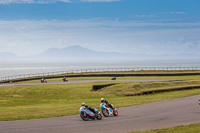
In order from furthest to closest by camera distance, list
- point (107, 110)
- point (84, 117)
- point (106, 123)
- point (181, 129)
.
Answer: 1. point (107, 110)
2. point (84, 117)
3. point (106, 123)
4. point (181, 129)

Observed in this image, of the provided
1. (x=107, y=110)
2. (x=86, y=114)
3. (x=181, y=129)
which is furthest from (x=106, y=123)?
(x=181, y=129)

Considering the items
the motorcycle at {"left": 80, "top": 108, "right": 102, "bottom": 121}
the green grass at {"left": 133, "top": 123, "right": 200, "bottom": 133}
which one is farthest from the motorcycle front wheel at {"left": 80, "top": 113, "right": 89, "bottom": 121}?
the green grass at {"left": 133, "top": 123, "right": 200, "bottom": 133}

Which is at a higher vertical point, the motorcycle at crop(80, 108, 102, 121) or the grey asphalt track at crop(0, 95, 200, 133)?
the motorcycle at crop(80, 108, 102, 121)

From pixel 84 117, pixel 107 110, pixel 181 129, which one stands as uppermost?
pixel 107 110

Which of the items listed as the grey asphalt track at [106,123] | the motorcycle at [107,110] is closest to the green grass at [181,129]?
the grey asphalt track at [106,123]

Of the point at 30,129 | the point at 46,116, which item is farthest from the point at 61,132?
the point at 46,116

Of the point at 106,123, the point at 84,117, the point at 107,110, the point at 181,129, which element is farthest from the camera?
the point at 107,110

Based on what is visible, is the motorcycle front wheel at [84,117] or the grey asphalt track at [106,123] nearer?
the grey asphalt track at [106,123]

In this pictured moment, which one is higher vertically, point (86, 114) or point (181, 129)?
point (86, 114)

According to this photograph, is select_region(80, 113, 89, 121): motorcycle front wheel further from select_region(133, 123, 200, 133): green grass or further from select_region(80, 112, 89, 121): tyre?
select_region(133, 123, 200, 133): green grass

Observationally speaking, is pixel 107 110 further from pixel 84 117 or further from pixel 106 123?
pixel 106 123

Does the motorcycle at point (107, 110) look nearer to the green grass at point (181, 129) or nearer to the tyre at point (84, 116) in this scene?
the tyre at point (84, 116)

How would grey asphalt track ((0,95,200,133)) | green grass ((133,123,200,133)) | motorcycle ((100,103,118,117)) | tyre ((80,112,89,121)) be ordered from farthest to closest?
motorcycle ((100,103,118,117)) < tyre ((80,112,89,121)) < grey asphalt track ((0,95,200,133)) < green grass ((133,123,200,133))

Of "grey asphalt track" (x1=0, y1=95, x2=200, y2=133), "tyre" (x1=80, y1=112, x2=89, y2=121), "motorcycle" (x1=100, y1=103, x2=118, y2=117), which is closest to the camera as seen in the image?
"grey asphalt track" (x1=0, y1=95, x2=200, y2=133)
